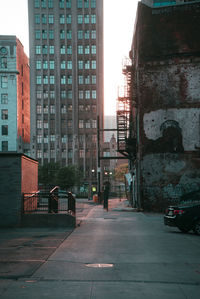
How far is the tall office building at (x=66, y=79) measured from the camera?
93.2 meters

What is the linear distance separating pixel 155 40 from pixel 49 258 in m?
21.9

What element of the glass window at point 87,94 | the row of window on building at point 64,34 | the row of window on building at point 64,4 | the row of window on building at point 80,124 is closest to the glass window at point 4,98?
the row of window on building at point 80,124

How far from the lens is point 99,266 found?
7.89 meters

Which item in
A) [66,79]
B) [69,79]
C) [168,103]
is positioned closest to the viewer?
[168,103]

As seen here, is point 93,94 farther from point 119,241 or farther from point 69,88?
point 119,241

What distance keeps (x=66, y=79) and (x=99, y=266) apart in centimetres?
8885

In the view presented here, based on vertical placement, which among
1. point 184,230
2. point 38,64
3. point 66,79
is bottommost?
point 184,230

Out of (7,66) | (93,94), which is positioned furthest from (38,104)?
(7,66)

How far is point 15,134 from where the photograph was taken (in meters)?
73.0

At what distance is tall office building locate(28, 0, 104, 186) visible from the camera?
93250mm

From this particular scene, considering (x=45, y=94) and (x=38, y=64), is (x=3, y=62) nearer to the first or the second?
(x=38, y=64)

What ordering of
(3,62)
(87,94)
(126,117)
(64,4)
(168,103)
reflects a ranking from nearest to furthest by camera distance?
(168,103)
(126,117)
(3,62)
(87,94)
(64,4)

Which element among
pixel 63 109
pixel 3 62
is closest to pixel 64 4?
pixel 63 109

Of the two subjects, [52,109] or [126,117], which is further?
[52,109]
